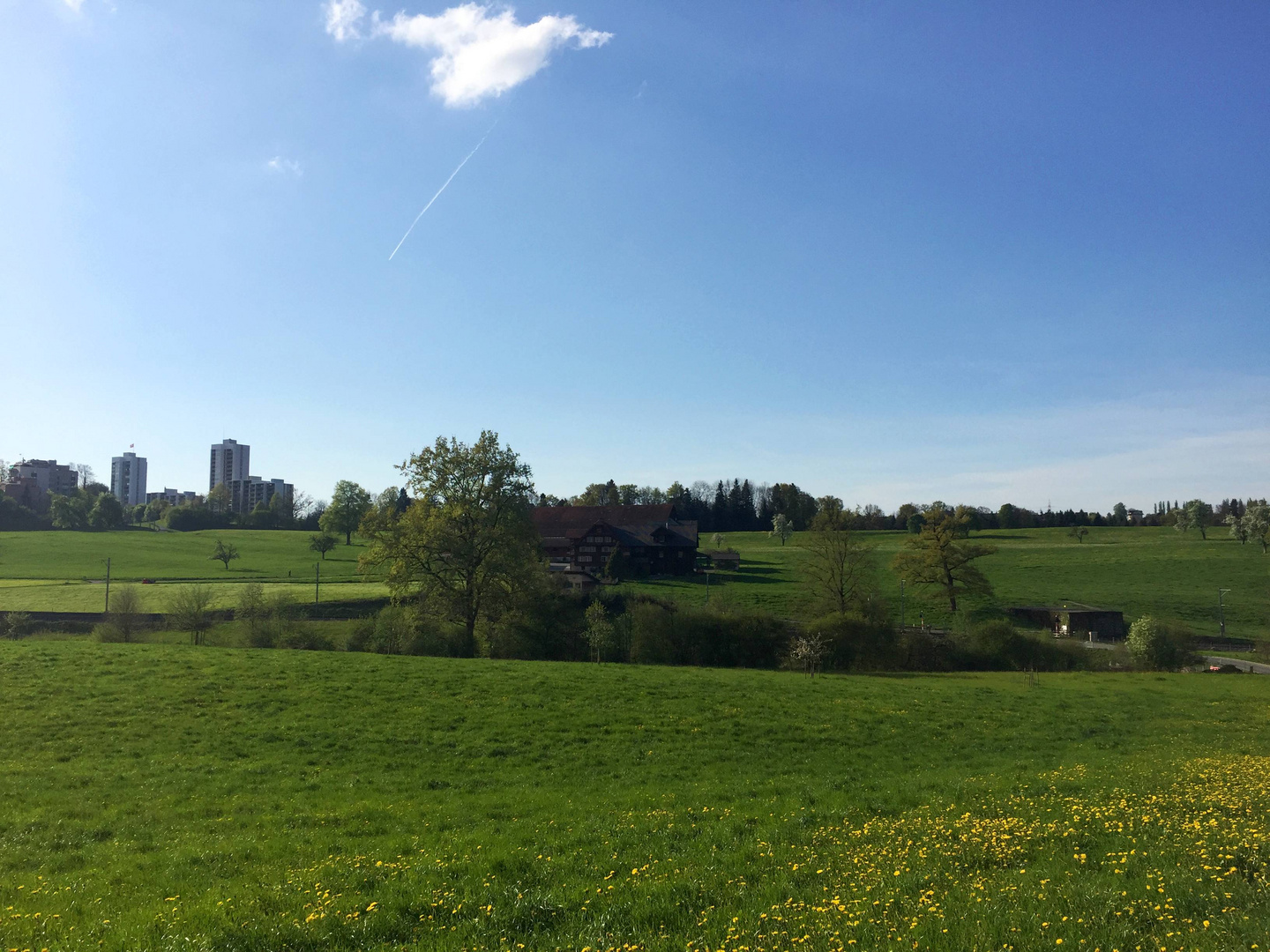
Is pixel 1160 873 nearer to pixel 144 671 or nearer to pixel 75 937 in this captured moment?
pixel 75 937

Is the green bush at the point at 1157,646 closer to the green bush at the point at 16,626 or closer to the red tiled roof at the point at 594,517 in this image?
the red tiled roof at the point at 594,517

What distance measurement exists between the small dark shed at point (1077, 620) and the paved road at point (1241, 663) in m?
13.1

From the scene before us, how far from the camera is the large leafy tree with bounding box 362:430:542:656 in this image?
46.5 metres

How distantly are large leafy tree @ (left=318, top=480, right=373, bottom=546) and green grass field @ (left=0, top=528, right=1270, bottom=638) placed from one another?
3.83 meters

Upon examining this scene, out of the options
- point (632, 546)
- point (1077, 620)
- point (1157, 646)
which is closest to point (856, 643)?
point (1157, 646)

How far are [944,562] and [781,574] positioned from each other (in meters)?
32.8

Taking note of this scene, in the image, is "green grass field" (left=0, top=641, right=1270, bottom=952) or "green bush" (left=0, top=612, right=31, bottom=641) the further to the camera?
"green bush" (left=0, top=612, right=31, bottom=641)

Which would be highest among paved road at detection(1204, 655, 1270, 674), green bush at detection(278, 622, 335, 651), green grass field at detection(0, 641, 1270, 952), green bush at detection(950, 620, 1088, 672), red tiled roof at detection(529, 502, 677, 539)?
red tiled roof at detection(529, 502, 677, 539)

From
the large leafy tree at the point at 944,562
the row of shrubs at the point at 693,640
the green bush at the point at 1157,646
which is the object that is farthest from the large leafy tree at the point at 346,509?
the green bush at the point at 1157,646

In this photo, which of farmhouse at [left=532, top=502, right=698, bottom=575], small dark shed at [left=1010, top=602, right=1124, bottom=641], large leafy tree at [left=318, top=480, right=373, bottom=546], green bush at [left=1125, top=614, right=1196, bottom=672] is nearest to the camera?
green bush at [left=1125, top=614, right=1196, bottom=672]

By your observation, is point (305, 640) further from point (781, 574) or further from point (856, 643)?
point (781, 574)

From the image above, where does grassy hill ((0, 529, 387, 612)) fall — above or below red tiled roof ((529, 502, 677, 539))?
below

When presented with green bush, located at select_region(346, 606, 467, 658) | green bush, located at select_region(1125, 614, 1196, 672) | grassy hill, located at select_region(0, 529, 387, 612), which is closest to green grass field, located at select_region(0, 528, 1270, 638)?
grassy hill, located at select_region(0, 529, 387, 612)

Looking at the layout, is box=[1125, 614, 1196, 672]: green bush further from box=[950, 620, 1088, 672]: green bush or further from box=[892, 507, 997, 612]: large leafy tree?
box=[892, 507, 997, 612]: large leafy tree
